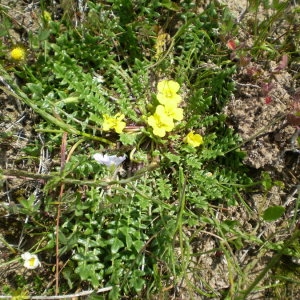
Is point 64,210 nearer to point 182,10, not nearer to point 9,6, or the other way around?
point 9,6

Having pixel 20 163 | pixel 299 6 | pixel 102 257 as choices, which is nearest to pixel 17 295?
pixel 102 257

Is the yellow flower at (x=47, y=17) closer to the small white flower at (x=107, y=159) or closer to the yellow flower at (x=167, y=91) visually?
the yellow flower at (x=167, y=91)

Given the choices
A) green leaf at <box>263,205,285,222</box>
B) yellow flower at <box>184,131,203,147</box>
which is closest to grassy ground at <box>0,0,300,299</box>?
yellow flower at <box>184,131,203,147</box>

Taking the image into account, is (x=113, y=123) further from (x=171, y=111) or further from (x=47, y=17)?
(x=47, y=17)

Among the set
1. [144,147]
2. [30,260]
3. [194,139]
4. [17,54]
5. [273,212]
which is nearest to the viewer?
[273,212]

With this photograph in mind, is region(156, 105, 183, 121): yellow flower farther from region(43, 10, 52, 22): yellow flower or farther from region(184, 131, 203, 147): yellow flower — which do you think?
region(43, 10, 52, 22): yellow flower

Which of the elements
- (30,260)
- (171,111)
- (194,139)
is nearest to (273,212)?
(194,139)

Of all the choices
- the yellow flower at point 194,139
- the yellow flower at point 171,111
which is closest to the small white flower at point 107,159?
the yellow flower at point 171,111
